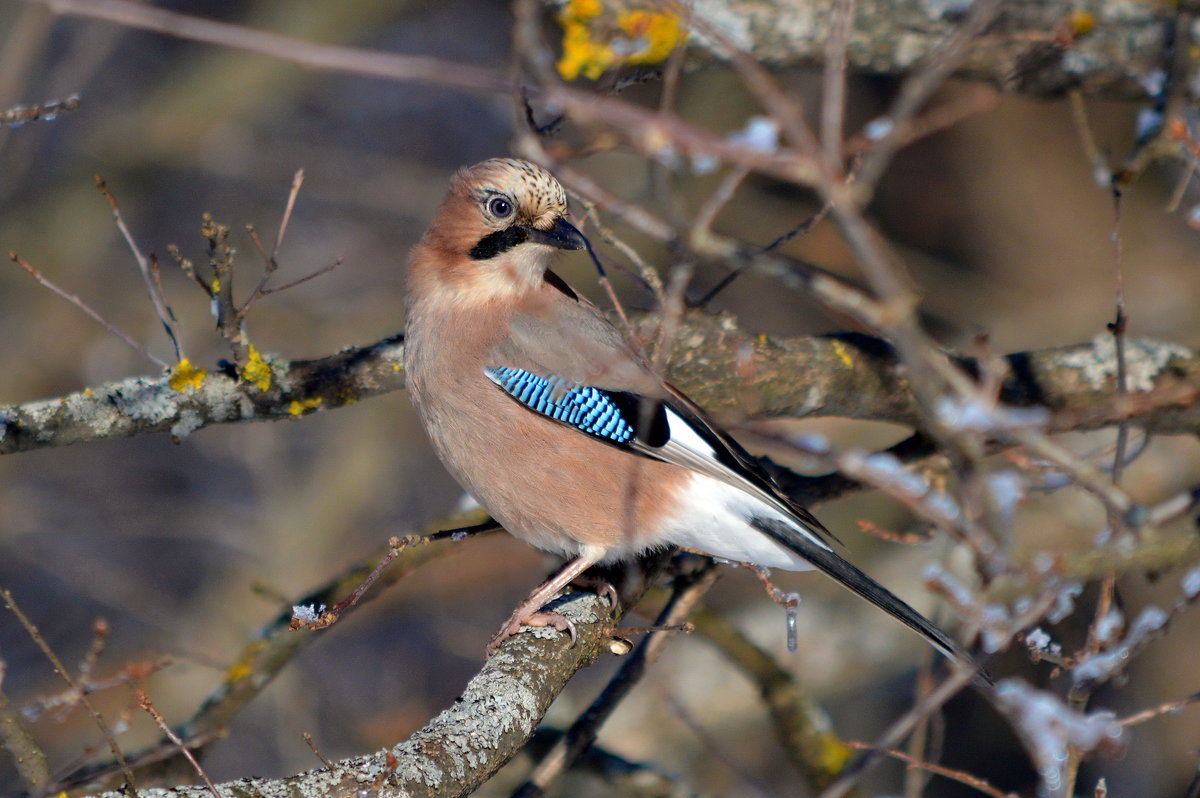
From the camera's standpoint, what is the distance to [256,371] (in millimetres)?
3301

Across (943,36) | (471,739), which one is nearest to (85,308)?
(471,739)

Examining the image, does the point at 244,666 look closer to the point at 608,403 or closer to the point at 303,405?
the point at 303,405

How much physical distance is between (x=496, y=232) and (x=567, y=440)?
0.76 meters

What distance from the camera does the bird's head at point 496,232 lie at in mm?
3586

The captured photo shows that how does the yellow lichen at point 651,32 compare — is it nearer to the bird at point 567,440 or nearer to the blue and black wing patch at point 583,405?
the bird at point 567,440

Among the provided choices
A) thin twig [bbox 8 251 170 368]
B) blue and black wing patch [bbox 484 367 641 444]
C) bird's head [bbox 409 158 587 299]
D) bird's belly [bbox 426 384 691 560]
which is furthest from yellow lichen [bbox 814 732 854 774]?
thin twig [bbox 8 251 170 368]

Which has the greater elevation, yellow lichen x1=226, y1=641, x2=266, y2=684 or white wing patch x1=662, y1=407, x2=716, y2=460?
white wing patch x1=662, y1=407, x2=716, y2=460

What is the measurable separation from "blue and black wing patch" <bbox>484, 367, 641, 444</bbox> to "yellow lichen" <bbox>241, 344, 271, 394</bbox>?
752 millimetres

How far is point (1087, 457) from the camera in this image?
2.82 meters

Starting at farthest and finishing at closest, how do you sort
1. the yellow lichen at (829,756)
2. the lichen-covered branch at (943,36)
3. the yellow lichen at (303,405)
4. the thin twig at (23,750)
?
the lichen-covered branch at (943,36), the yellow lichen at (829,756), the yellow lichen at (303,405), the thin twig at (23,750)

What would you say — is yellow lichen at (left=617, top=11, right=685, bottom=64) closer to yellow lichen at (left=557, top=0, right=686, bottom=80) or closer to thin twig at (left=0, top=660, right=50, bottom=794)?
yellow lichen at (left=557, top=0, right=686, bottom=80)

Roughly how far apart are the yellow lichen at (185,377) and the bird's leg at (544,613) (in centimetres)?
118

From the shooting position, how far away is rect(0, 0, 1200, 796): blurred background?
20.0 feet

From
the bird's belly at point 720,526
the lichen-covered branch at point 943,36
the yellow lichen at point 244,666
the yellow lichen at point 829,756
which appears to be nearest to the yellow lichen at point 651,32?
the lichen-covered branch at point 943,36
